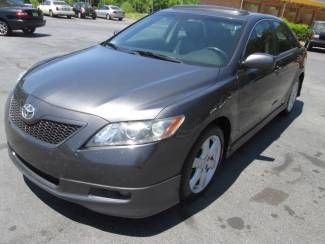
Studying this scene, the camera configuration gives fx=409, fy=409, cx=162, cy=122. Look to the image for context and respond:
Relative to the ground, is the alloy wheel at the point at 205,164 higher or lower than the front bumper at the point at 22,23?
higher

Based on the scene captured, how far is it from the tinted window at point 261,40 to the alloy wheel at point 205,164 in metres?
1.07

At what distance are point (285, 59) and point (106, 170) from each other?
140 inches

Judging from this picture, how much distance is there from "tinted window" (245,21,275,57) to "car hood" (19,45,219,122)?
0.80 meters

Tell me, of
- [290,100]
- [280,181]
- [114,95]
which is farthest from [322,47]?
[114,95]

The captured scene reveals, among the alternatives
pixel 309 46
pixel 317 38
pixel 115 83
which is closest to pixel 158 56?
pixel 115 83

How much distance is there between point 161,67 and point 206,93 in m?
0.57

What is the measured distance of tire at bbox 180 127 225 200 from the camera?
10.7 feet

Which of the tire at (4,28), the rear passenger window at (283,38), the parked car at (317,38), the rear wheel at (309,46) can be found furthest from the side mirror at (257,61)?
the rear wheel at (309,46)

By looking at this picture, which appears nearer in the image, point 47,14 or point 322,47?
point 322,47

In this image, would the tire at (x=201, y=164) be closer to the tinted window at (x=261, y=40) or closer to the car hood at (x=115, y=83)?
the car hood at (x=115, y=83)

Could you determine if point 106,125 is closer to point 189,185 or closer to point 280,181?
point 189,185

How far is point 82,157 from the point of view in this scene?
2.84 meters

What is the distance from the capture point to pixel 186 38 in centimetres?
436

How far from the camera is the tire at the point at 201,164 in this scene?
3271mm
